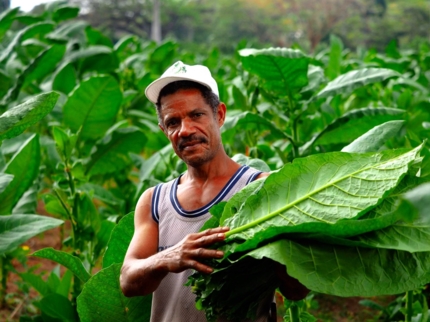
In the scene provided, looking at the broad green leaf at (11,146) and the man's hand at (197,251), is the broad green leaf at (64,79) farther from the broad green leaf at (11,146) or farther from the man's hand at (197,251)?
the man's hand at (197,251)

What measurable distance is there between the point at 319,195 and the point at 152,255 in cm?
52

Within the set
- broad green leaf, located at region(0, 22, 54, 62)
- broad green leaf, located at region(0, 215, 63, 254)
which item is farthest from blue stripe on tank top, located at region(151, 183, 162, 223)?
broad green leaf, located at region(0, 22, 54, 62)

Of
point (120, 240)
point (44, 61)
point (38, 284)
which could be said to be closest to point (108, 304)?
point (120, 240)

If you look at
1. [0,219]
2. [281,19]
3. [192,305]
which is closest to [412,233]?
[192,305]

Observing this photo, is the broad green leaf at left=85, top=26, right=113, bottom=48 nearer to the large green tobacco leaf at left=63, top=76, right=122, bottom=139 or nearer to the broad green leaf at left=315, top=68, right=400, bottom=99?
the large green tobacco leaf at left=63, top=76, right=122, bottom=139

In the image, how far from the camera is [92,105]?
3.78 metres

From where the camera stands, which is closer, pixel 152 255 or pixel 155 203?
pixel 152 255

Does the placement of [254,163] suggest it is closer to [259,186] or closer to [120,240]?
[120,240]

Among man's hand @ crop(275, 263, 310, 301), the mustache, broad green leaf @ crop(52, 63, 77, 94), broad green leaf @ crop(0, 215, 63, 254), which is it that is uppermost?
the mustache

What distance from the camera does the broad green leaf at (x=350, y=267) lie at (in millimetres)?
1578

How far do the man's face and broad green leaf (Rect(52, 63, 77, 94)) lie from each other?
119 inches

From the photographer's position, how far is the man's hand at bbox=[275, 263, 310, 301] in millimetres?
1729

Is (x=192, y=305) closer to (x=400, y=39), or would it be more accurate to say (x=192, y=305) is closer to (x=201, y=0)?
(x=400, y=39)

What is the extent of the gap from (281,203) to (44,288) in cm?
200
